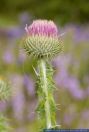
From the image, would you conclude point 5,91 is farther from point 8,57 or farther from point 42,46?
point 8,57

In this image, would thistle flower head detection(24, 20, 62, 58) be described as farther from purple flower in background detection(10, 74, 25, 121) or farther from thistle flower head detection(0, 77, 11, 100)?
purple flower in background detection(10, 74, 25, 121)

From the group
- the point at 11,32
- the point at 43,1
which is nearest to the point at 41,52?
the point at 11,32

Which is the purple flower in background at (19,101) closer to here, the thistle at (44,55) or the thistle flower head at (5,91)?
the thistle flower head at (5,91)

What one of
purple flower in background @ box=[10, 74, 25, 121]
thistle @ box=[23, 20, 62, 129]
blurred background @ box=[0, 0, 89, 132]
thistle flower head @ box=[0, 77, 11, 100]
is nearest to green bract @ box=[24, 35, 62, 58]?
thistle @ box=[23, 20, 62, 129]

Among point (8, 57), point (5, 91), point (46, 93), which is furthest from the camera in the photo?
point (8, 57)

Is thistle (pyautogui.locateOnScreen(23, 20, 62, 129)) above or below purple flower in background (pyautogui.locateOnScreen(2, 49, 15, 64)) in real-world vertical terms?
below

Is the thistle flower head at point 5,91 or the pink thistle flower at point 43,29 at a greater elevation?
the pink thistle flower at point 43,29

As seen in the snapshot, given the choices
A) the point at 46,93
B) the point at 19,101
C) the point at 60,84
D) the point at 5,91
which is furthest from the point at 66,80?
the point at 46,93

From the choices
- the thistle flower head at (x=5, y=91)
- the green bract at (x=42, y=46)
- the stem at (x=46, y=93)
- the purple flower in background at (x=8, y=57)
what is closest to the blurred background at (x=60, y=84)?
the purple flower in background at (x=8, y=57)
